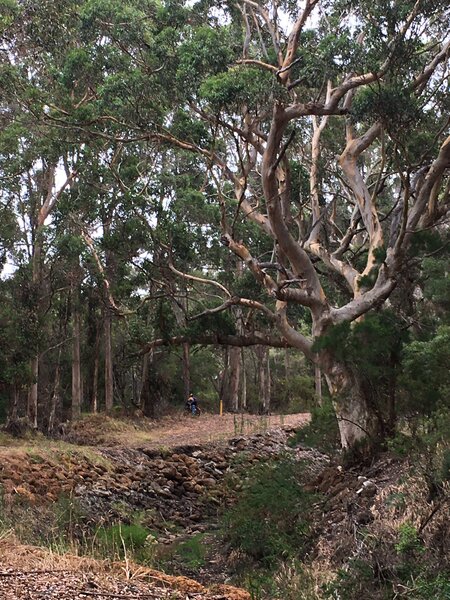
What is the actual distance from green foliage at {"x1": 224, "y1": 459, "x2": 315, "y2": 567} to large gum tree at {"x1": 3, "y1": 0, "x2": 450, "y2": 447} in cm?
163

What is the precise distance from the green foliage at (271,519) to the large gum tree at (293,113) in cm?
163

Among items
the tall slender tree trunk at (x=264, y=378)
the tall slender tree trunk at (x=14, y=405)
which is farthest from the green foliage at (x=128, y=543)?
the tall slender tree trunk at (x=264, y=378)

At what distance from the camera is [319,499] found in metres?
10.3

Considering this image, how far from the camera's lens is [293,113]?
11.1m

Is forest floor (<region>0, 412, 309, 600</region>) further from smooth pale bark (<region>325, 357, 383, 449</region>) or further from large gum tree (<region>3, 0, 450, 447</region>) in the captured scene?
smooth pale bark (<region>325, 357, 383, 449</region>)

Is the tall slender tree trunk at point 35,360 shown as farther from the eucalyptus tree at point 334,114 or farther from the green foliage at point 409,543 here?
the green foliage at point 409,543

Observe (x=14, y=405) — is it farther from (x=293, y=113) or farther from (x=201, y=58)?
(x=293, y=113)

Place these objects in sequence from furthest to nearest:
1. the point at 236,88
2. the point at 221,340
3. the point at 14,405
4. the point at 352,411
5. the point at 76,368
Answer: the point at 76,368, the point at 14,405, the point at 221,340, the point at 236,88, the point at 352,411

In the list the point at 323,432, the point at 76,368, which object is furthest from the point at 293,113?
the point at 76,368

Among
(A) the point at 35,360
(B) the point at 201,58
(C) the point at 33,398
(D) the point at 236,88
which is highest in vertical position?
(B) the point at 201,58

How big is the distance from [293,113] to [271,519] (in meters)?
6.43

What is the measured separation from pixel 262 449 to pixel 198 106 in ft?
32.3

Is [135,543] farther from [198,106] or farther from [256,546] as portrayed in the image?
[198,106]

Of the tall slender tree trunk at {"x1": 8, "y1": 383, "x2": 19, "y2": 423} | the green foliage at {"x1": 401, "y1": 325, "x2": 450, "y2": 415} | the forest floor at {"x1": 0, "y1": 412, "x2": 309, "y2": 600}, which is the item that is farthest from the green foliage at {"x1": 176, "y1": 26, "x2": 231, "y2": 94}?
the tall slender tree trunk at {"x1": 8, "y1": 383, "x2": 19, "y2": 423}
